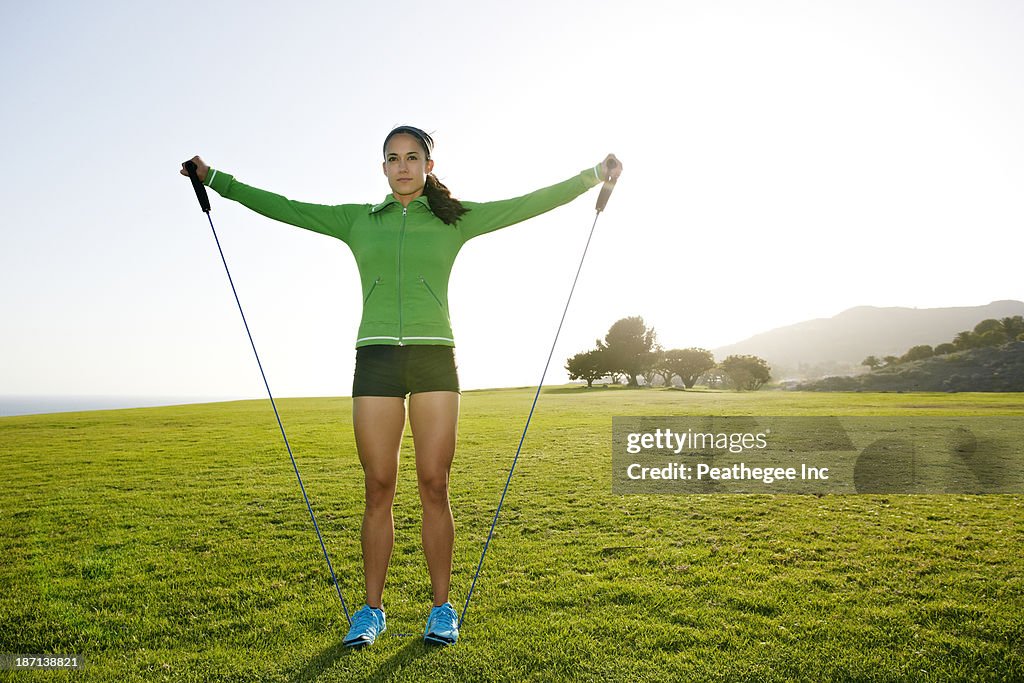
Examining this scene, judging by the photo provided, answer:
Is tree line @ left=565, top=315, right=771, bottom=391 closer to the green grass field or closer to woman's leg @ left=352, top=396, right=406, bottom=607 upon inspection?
the green grass field

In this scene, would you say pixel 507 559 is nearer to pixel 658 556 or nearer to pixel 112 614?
pixel 658 556

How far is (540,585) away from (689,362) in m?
81.6

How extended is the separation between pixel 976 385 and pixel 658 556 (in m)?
73.8

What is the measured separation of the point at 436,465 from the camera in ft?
11.6

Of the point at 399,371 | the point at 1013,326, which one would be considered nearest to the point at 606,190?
the point at 399,371

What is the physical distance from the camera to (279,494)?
925 cm

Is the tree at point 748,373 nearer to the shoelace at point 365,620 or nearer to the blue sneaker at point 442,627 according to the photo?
the blue sneaker at point 442,627

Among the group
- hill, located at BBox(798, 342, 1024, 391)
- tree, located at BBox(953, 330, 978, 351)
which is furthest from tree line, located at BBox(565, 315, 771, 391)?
tree, located at BBox(953, 330, 978, 351)

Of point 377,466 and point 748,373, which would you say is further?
point 748,373

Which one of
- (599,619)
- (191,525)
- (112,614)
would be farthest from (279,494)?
(599,619)

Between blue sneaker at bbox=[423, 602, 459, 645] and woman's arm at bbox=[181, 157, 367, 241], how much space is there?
2.52 metres

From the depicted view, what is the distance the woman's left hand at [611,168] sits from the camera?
393 cm

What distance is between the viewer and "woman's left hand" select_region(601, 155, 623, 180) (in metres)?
3.93

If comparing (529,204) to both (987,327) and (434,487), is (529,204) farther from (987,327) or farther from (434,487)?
(987,327)
